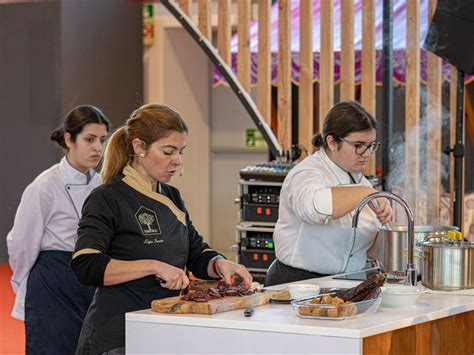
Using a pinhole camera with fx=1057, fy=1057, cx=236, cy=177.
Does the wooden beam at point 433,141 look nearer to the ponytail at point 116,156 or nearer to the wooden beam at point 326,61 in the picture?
the wooden beam at point 326,61

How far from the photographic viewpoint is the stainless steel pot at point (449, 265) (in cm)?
387

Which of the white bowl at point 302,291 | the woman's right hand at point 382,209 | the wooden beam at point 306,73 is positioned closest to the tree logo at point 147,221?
the white bowl at point 302,291

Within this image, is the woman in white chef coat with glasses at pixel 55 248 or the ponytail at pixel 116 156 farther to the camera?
the woman in white chef coat with glasses at pixel 55 248

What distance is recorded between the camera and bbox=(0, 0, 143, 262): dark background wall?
31.1ft

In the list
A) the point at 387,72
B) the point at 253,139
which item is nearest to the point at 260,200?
the point at 387,72

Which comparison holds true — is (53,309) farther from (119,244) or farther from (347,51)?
(347,51)

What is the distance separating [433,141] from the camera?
21.1 ft

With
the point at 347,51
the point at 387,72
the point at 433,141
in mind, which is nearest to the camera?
the point at 387,72

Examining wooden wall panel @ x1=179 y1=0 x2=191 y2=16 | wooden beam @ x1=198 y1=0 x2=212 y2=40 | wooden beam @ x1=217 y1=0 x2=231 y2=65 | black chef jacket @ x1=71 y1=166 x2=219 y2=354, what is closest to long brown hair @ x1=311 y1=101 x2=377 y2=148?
black chef jacket @ x1=71 y1=166 x2=219 y2=354

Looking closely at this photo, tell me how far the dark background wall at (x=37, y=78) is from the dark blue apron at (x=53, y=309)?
16.3 feet

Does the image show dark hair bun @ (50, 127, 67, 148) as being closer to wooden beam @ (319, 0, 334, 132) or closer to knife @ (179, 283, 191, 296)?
knife @ (179, 283, 191, 296)

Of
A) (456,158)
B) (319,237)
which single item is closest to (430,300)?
(319,237)

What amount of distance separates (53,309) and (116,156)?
1.19m

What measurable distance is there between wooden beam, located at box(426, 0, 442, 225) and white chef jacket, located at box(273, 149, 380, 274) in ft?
7.15
